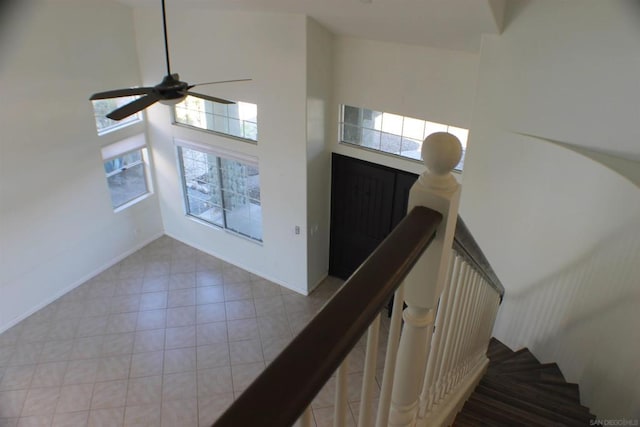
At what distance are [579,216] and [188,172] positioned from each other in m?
5.52

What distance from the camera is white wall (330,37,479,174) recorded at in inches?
196

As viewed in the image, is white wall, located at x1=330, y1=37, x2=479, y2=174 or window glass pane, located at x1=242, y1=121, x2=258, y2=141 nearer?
white wall, located at x1=330, y1=37, x2=479, y2=174

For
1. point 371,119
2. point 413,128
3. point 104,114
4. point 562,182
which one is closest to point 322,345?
point 562,182

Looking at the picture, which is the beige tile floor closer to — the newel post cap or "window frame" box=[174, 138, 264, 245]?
"window frame" box=[174, 138, 264, 245]

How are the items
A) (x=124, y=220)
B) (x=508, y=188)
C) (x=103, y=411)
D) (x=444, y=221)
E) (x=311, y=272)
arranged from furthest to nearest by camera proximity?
(x=124, y=220) → (x=311, y=272) → (x=103, y=411) → (x=508, y=188) → (x=444, y=221)

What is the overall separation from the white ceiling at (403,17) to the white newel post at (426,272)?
3.13 m

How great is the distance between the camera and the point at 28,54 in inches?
219

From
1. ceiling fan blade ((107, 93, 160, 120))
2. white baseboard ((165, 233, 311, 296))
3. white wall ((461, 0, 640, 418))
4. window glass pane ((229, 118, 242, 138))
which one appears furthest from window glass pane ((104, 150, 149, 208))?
white wall ((461, 0, 640, 418))

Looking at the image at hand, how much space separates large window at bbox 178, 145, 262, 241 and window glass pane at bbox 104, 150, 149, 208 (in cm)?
76

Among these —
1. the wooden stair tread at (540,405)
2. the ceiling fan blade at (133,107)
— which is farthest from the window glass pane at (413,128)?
the wooden stair tread at (540,405)

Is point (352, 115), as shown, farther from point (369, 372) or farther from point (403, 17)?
point (369, 372)

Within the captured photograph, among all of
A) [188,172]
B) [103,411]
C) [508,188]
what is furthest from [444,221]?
[188,172]

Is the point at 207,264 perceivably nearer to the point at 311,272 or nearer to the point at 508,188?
the point at 311,272

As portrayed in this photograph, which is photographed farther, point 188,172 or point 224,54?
point 188,172
